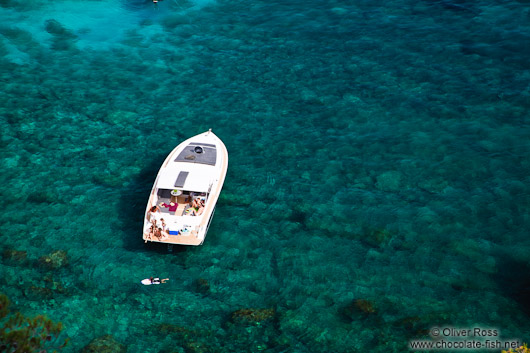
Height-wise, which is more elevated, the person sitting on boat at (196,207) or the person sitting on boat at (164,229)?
the person sitting on boat at (196,207)

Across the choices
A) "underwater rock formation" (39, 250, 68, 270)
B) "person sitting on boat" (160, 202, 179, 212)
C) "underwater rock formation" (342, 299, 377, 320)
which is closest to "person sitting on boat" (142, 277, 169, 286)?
"person sitting on boat" (160, 202, 179, 212)


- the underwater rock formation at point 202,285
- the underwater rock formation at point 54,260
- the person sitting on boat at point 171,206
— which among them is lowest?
the underwater rock formation at point 202,285

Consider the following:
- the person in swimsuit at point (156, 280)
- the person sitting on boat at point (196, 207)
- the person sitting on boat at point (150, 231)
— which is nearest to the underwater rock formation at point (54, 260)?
the person sitting on boat at point (150, 231)

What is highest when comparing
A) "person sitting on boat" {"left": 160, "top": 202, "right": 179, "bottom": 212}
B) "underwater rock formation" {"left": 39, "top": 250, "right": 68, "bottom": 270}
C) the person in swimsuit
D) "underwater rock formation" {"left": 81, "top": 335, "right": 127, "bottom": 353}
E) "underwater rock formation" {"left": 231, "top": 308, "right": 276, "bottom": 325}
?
"person sitting on boat" {"left": 160, "top": 202, "right": 179, "bottom": 212}

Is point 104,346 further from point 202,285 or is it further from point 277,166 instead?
point 277,166

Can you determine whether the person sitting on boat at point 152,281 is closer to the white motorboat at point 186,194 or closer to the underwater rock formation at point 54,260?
the white motorboat at point 186,194

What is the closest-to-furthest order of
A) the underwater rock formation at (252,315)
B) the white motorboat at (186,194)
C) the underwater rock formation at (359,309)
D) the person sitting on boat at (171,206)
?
the underwater rock formation at (252,315) → the underwater rock formation at (359,309) → the white motorboat at (186,194) → the person sitting on boat at (171,206)

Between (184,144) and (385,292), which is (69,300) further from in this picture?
(385,292)

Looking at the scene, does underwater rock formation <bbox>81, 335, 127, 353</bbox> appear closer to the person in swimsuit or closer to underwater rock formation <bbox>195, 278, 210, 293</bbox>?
the person in swimsuit
